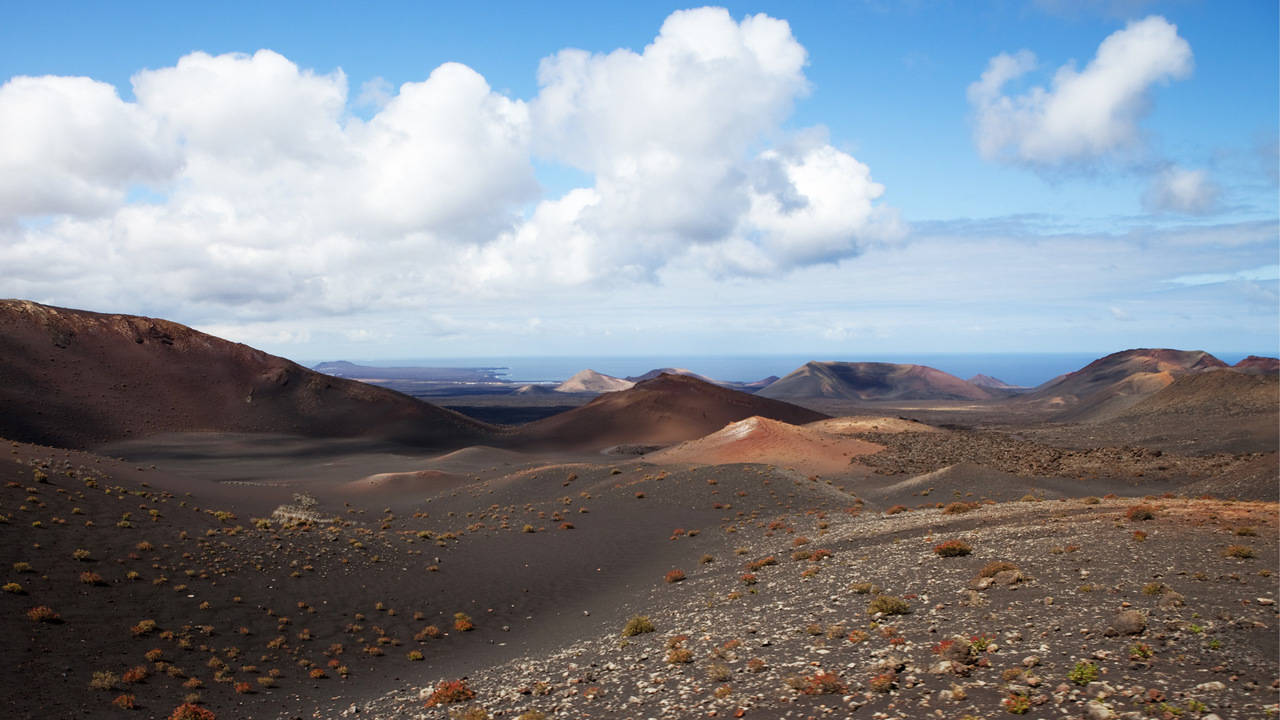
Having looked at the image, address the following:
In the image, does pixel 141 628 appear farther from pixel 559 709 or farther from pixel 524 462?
pixel 524 462

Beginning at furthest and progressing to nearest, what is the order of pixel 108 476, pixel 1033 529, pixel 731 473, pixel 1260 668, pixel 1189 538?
1. pixel 731 473
2. pixel 108 476
3. pixel 1033 529
4. pixel 1189 538
5. pixel 1260 668

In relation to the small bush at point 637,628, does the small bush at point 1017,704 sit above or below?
above

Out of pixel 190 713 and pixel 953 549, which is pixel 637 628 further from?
pixel 190 713

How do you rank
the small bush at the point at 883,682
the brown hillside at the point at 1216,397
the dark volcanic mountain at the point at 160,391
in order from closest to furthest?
1. the small bush at the point at 883,682
2. the dark volcanic mountain at the point at 160,391
3. the brown hillside at the point at 1216,397

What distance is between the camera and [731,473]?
45.2 meters

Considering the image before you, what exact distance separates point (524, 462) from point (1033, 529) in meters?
59.1

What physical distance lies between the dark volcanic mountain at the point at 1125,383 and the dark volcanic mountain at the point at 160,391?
128163 mm

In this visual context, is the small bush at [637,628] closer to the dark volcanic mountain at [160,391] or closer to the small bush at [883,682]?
the small bush at [883,682]

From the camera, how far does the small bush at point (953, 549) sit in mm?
18984

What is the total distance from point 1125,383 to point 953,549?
6672 inches

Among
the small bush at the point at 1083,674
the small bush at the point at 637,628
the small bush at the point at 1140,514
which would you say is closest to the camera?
the small bush at the point at 1083,674

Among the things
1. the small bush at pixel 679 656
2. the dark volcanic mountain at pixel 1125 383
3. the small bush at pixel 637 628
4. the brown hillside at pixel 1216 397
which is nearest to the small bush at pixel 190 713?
the small bush at pixel 637 628

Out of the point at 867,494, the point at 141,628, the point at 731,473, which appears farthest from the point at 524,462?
the point at 141,628

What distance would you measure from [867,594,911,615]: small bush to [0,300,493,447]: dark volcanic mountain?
283 feet
